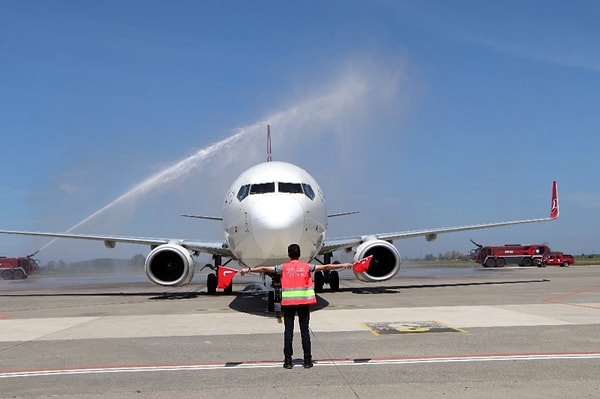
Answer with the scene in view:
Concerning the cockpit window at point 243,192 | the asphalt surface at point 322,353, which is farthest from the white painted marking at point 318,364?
the cockpit window at point 243,192

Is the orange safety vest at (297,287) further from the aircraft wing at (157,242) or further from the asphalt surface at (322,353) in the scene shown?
the aircraft wing at (157,242)

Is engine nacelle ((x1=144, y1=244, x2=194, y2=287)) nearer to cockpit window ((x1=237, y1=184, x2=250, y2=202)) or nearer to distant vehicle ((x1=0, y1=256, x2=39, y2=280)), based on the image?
cockpit window ((x1=237, y1=184, x2=250, y2=202))

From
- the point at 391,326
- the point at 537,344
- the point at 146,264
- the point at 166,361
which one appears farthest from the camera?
the point at 146,264

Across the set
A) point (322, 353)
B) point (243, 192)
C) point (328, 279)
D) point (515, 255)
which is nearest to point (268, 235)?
point (243, 192)

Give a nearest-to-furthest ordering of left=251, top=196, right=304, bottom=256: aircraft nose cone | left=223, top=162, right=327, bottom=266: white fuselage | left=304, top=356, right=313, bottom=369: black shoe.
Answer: left=304, top=356, right=313, bottom=369: black shoe
left=251, top=196, right=304, bottom=256: aircraft nose cone
left=223, top=162, right=327, bottom=266: white fuselage

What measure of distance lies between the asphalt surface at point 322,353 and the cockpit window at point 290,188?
301 cm

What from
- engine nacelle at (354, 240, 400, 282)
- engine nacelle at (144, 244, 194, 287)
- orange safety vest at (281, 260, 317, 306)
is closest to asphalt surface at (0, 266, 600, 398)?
orange safety vest at (281, 260, 317, 306)

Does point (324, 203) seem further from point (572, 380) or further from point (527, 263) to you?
point (527, 263)

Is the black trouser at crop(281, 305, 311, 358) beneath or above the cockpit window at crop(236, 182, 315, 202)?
beneath

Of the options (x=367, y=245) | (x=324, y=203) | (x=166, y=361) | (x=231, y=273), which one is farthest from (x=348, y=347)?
(x=367, y=245)

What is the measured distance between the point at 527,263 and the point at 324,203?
5066cm

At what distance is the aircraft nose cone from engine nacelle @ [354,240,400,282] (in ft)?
19.2

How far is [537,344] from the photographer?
8.95 meters

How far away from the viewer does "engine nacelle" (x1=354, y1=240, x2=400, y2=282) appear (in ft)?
66.1
